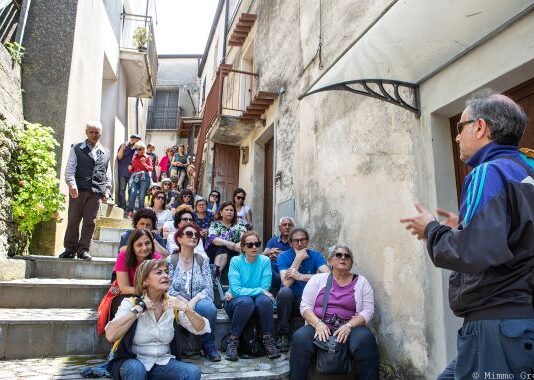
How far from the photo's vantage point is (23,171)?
5.60m

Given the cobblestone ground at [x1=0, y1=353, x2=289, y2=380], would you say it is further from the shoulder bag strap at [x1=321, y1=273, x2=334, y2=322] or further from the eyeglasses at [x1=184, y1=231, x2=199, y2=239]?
the eyeglasses at [x1=184, y1=231, x2=199, y2=239]

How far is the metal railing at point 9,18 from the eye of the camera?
6148mm

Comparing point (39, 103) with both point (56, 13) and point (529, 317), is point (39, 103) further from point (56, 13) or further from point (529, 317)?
point (529, 317)

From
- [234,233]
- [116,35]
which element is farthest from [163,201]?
[116,35]

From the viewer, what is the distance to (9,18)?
6387 millimetres

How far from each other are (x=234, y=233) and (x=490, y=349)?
4879 millimetres

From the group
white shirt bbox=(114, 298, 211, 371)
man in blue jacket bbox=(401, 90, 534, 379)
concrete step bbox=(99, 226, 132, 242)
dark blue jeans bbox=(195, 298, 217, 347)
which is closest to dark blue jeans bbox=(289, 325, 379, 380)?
dark blue jeans bbox=(195, 298, 217, 347)

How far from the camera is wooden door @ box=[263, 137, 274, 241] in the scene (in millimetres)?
8781

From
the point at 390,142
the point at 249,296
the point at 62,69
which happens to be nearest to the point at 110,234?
the point at 62,69

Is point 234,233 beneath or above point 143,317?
above

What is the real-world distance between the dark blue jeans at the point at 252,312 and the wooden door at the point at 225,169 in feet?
22.4

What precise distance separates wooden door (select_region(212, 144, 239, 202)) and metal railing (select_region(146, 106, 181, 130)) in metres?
14.2

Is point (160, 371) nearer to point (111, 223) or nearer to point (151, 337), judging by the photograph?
point (151, 337)

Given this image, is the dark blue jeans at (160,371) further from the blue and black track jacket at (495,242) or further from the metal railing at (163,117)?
the metal railing at (163,117)
